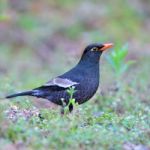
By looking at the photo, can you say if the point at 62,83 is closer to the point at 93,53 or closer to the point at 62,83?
the point at 62,83

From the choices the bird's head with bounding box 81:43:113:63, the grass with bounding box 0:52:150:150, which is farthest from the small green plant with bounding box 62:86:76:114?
the bird's head with bounding box 81:43:113:63

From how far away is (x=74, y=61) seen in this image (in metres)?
13.4

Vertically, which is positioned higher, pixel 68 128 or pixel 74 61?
pixel 74 61

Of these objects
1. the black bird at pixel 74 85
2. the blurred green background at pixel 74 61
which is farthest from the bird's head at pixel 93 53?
the blurred green background at pixel 74 61

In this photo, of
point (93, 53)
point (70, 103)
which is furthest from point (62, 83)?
point (93, 53)

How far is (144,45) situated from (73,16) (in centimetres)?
290

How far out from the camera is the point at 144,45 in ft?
60.0

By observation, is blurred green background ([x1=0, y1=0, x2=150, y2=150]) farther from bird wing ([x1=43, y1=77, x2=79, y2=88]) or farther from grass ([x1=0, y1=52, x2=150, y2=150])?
bird wing ([x1=43, y1=77, x2=79, y2=88])

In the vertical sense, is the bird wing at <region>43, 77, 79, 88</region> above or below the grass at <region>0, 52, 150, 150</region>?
above

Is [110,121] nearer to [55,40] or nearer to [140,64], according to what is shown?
[140,64]

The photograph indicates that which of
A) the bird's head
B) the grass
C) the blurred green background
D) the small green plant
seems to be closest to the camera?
the grass

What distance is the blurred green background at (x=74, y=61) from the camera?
7.68 m

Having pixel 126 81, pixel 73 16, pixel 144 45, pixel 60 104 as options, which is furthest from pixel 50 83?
pixel 73 16

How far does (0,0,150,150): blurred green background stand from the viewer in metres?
7.68
